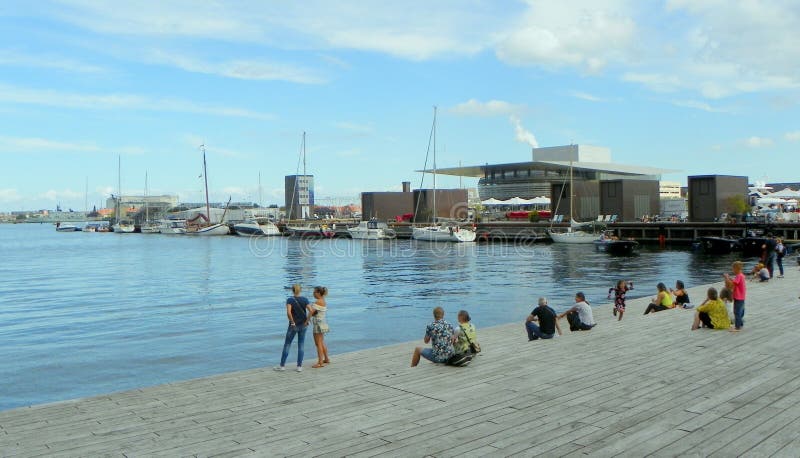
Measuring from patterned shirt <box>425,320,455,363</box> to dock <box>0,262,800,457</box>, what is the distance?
257 mm

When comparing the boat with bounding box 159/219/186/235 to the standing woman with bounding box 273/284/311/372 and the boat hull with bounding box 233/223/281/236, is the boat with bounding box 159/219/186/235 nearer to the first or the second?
the boat hull with bounding box 233/223/281/236

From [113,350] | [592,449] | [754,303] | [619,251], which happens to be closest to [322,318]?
[592,449]

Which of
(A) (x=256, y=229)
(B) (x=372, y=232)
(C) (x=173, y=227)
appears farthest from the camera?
(C) (x=173, y=227)

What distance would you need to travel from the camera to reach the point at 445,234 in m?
91.6

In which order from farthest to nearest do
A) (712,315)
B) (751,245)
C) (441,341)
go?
(751,245) < (712,315) < (441,341)

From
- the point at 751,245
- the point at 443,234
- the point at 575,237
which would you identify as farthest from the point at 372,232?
the point at 751,245

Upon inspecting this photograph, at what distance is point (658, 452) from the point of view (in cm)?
739

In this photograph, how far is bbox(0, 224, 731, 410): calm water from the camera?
18.3m

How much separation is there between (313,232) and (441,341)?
10906cm

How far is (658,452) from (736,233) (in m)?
73.7

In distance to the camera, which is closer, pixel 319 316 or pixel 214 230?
pixel 319 316

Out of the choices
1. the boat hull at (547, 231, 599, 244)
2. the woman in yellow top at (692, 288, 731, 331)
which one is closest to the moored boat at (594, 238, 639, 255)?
the boat hull at (547, 231, 599, 244)

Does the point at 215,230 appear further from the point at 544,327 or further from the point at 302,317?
the point at 302,317

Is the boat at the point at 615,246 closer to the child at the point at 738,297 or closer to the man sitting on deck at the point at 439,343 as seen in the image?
the child at the point at 738,297
